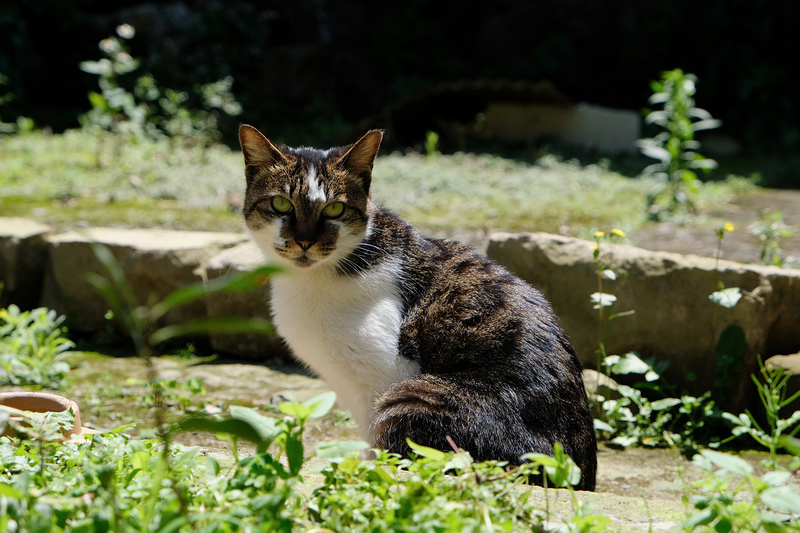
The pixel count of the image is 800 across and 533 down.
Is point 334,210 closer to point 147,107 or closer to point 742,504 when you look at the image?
point 742,504

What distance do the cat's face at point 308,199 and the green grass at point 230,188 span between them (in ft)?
7.50

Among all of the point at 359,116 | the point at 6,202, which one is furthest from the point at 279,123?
the point at 6,202

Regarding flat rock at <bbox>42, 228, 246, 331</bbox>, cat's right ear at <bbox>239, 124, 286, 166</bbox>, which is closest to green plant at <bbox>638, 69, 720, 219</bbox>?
flat rock at <bbox>42, 228, 246, 331</bbox>

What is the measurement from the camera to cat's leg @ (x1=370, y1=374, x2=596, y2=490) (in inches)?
89.0

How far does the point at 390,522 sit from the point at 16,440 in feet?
3.81

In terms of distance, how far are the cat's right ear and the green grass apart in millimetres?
2273

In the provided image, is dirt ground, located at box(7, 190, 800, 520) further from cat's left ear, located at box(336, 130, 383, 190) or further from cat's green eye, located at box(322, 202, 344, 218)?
cat's left ear, located at box(336, 130, 383, 190)

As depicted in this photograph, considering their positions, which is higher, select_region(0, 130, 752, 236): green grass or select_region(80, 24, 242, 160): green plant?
select_region(80, 24, 242, 160): green plant

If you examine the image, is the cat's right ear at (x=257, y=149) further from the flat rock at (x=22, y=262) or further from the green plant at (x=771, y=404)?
the flat rock at (x=22, y=262)

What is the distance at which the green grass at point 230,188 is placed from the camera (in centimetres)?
530

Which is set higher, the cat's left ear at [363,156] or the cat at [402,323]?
the cat's left ear at [363,156]

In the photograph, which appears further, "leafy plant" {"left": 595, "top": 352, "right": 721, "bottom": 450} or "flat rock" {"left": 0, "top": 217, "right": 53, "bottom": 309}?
"flat rock" {"left": 0, "top": 217, "right": 53, "bottom": 309}

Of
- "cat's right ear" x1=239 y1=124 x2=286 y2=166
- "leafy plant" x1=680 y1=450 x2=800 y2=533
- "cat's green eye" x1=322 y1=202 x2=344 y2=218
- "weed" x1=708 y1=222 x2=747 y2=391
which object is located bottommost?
"weed" x1=708 y1=222 x2=747 y2=391

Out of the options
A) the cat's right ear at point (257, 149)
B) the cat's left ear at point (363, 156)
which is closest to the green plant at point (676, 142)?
the cat's left ear at point (363, 156)
